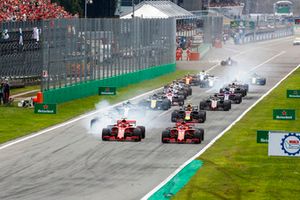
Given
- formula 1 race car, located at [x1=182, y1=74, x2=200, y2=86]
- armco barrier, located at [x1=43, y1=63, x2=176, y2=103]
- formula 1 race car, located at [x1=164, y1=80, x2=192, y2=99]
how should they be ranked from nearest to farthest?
armco barrier, located at [x1=43, y1=63, x2=176, y2=103], formula 1 race car, located at [x1=164, y1=80, x2=192, y2=99], formula 1 race car, located at [x1=182, y1=74, x2=200, y2=86]

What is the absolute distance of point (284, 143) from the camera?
1297 inches

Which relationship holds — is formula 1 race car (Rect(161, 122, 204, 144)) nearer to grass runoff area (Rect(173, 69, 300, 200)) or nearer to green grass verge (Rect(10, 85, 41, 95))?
grass runoff area (Rect(173, 69, 300, 200))

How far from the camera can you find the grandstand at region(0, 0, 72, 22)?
8088 cm

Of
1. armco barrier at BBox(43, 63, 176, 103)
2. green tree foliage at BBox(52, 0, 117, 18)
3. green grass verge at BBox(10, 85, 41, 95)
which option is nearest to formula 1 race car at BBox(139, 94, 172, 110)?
armco barrier at BBox(43, 63, 176, 103)

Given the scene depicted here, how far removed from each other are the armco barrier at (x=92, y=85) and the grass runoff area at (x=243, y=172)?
630 inches

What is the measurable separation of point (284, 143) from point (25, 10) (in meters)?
53.6

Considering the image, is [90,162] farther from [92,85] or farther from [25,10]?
[25,10]

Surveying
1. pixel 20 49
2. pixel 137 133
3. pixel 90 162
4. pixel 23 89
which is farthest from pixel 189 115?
pixel 20 49

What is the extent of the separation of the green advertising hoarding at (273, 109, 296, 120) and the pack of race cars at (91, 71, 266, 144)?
3746mm

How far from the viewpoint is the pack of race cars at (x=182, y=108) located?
140 ft

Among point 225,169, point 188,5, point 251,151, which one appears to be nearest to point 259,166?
point 225,169

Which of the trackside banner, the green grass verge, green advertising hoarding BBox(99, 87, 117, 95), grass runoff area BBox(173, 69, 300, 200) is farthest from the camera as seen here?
the green grass verge

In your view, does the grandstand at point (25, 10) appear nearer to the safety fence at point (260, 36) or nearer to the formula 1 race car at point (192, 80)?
the formula 1 race car at point (192, 80)

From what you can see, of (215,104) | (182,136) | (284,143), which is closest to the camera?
(284,143)
